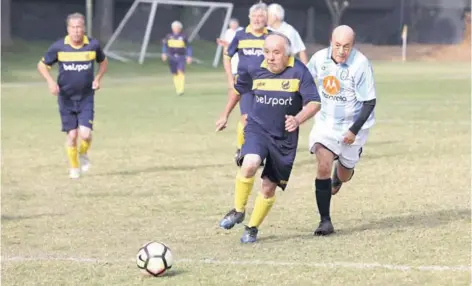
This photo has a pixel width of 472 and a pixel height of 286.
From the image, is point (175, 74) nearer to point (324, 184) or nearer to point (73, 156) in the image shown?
point (73, 156)

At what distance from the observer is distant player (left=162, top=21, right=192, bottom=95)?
2773 centimetres

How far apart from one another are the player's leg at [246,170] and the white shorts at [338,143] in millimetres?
716

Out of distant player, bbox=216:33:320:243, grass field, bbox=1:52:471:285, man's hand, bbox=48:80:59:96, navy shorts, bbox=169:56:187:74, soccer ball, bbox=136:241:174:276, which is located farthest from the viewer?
navy shorts, bbox=169:56:187:74

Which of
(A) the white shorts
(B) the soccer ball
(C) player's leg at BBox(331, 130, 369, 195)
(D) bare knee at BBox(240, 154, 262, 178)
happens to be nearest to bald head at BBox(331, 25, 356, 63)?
(A) the white shorts

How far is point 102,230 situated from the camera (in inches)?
339

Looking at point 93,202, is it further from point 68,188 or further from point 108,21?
point 108,21

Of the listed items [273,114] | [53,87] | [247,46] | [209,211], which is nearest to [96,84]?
[53,87]

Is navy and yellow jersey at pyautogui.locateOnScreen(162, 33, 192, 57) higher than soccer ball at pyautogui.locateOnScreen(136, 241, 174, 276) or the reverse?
the reverse

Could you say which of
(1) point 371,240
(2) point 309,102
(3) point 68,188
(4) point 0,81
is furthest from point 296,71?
(4) point 0,81

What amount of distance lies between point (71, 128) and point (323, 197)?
470cm

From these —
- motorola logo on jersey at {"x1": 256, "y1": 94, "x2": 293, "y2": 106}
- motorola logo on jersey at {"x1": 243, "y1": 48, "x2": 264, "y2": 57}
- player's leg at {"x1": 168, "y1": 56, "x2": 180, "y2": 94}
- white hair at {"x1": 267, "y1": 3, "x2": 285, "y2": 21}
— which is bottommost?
player's leg at {"x1": 168, "y1": 56, "x2": 180, "y2": 94}

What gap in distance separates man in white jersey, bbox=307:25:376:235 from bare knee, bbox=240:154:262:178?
73 cm

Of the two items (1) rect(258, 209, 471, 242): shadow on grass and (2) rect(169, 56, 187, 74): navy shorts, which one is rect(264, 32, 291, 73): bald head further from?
(2) rect(169, 56, 187, 74): navy shorts

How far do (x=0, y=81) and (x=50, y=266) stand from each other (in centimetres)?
2585
